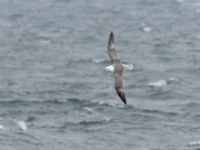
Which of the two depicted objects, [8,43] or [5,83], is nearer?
[5,83]

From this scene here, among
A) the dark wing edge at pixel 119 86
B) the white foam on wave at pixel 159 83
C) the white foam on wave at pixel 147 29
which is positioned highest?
the dark wing edge at pixel 119 86

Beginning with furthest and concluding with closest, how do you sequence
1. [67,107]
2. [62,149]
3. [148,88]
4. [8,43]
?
1. [8,43]
2. [148,88]
3. [67,107]
4. [62,149]

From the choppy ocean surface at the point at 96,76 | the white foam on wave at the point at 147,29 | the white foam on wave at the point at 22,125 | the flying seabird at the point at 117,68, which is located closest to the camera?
the flying seabird at the point at 117,68

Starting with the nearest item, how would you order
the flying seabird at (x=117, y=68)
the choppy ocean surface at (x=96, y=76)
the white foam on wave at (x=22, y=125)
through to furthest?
the flying seabird at (x=117, y=68)
the choppy ocean surface at (x=96, y=76)
the white foam on wave at (x=22, y=125)

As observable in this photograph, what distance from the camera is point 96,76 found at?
44.9m

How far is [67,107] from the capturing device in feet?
131

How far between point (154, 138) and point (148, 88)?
732 centimetres

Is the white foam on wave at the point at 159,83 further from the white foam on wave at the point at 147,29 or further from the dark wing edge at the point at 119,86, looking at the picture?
the dark wing edge at the point at 119,86

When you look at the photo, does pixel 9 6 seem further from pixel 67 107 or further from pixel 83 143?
pixel 83 143

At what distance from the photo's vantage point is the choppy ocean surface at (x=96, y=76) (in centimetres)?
3616

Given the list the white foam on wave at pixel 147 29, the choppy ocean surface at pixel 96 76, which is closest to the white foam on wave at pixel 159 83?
the choppy ocean surface at pixel 96 76

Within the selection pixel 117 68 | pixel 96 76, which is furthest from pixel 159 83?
pixel 117 68

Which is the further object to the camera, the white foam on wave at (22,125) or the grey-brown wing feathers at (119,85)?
the white foam on wave at (22,125)

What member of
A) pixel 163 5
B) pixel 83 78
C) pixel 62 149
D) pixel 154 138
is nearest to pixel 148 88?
pixel 83 78
